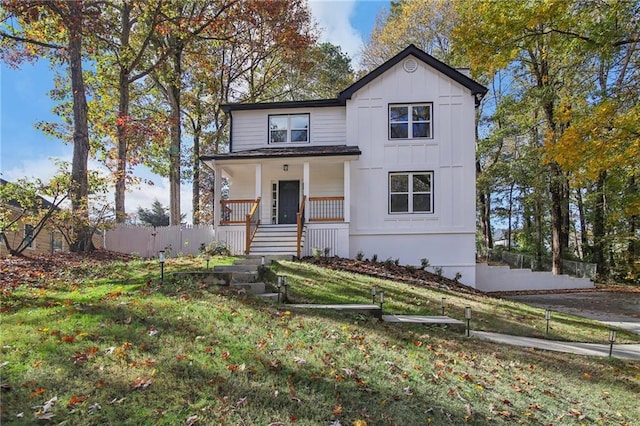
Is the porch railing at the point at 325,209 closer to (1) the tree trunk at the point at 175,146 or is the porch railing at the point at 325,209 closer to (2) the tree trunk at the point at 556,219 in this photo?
(1) the tree trunk at the point at 175,146

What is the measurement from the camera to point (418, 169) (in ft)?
47.4

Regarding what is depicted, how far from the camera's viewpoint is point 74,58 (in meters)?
12.8

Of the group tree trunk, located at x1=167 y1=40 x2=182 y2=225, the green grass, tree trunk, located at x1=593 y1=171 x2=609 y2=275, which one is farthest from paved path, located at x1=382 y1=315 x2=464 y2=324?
tree trunk, located at x1=593 y1=171 x2=609 y2=275

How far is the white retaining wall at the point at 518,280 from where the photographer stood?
16130mm

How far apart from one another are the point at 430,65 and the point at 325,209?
22.3 ft

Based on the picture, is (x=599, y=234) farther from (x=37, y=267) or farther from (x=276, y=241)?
(x=37, y=267)

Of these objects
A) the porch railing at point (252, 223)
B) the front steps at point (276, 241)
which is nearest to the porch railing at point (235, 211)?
the porch railing at point (252, 223)

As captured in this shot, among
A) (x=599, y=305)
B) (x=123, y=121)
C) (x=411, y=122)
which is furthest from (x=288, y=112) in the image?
(x=599, y=305)

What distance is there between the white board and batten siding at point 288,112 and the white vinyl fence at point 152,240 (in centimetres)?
400

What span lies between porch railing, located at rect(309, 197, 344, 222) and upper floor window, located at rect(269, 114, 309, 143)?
287 centimetres

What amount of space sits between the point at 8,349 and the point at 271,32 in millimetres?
21651

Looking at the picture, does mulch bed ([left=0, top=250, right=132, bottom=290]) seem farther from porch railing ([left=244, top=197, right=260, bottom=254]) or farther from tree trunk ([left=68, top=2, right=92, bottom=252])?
porch railing ([left=244, top=197, right=260, bottom=254])

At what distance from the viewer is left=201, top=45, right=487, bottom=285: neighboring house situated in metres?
14.0

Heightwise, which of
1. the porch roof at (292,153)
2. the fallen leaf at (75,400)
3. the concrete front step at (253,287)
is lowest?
the fallen leaf at (75,400)
